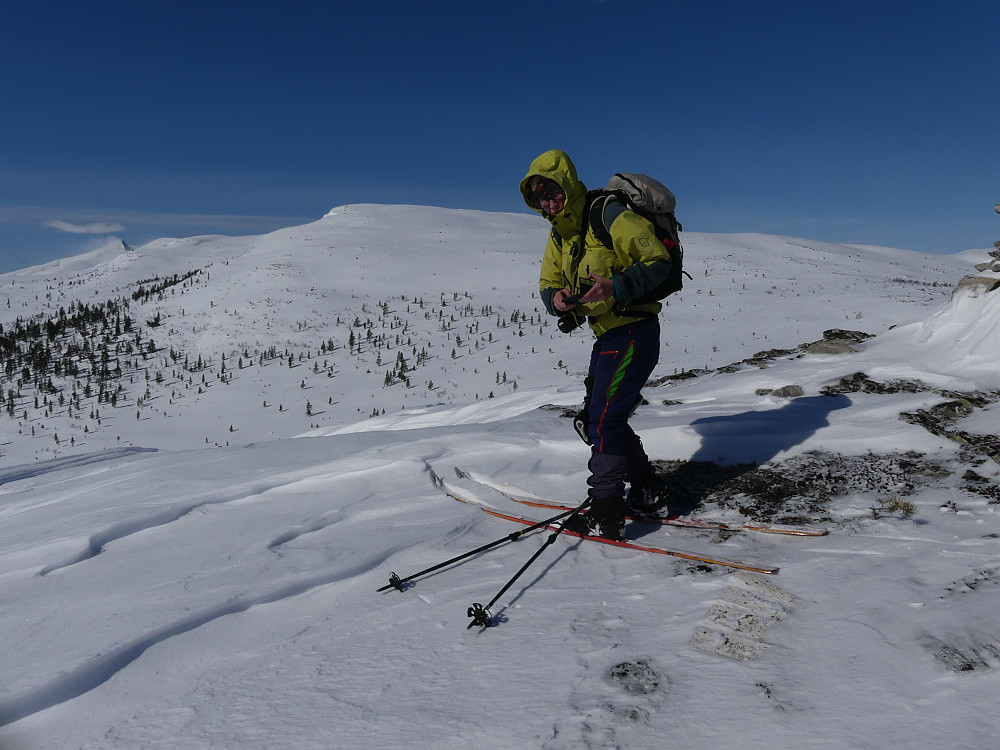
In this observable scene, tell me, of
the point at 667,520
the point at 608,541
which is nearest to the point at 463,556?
the point at 608,541

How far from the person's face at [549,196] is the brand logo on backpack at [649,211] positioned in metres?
0.17

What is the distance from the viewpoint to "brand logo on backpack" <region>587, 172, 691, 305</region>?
3.27 metres

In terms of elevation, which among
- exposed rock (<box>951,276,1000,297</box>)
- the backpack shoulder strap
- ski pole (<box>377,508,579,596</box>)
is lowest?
ski pole (<box>377,508,579,596</box>)

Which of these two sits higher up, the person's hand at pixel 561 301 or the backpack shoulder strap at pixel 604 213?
the backpack shoulder strap at pixel 604 213

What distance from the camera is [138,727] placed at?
1.88 metres

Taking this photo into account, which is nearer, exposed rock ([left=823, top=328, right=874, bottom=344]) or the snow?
the snow

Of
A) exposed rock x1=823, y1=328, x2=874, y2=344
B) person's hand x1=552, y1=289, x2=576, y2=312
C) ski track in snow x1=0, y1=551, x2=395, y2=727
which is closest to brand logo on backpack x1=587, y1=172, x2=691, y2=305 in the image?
person's hand x1=552, y1=289, x2=576, y2=312

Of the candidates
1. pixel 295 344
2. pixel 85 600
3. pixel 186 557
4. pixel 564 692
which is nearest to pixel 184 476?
pixel 186 557

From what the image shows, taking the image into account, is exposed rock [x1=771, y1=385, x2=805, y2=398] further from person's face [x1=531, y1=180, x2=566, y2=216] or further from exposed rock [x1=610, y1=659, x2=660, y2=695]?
exposed rock [x1=610, y1=659, x2=660, y2=695]

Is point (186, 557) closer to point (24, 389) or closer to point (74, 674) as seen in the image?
point (74, 674)

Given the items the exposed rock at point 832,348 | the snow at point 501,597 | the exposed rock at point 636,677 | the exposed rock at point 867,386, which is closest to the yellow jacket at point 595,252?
the snow at point 501,597

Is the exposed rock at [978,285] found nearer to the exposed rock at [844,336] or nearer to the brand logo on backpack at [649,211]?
the exposed rock at [844,336]

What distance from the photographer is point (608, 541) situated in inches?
125

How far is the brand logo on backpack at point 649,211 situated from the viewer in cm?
327
